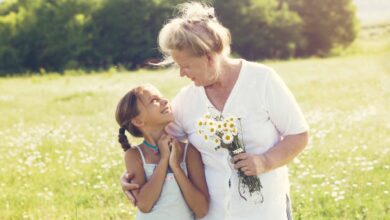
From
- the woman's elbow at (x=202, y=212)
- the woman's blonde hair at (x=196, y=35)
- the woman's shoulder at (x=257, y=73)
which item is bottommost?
the woman's elbow at (x=202, y=212)

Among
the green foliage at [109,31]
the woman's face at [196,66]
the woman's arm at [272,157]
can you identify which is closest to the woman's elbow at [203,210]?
the woman's arm at [272,157]

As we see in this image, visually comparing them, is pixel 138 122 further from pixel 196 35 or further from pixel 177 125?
pixel 196 35

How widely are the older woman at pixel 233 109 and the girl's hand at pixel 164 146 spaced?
0.19 metres

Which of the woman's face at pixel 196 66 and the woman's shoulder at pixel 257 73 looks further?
the woman's shoulder at pixel 257 73

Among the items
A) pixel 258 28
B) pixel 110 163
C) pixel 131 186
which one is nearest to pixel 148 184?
pixel 131 186

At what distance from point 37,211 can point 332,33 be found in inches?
2355

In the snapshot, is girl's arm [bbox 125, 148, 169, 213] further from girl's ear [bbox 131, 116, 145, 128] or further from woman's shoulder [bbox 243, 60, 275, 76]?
woman's shoulder [bbox 243, 60, 275, 76]

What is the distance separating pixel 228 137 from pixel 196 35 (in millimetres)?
644

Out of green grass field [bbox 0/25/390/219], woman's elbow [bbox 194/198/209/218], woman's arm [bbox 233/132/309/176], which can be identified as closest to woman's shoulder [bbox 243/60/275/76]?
woman's arm [bbox 233/132/309/176]

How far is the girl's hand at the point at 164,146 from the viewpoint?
4.20 meters

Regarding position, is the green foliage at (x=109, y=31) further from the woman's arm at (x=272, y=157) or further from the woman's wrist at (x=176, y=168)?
the woman's arm at (x=272, y=157)

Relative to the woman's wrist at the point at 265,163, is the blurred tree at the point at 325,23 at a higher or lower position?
lower

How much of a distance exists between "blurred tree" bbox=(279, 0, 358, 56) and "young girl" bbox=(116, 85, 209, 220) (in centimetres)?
5998

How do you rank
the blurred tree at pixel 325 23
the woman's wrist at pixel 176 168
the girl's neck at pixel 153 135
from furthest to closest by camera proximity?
the blurred tree at pixel 325 23 → the girl's neck at pixel 153 135 → the woman's wrist at pixel 176 168
